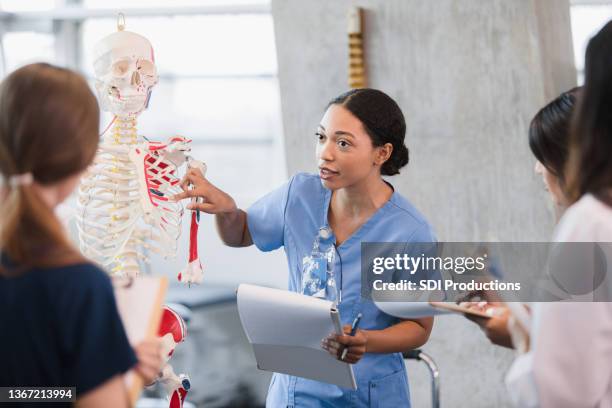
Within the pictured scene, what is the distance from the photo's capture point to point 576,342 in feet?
4.32

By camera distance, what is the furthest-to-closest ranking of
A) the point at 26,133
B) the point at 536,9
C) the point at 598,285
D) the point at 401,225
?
1. the point at 536,9
2. the point at 401,225
3. the point at 598,285
4. the point at 26,133

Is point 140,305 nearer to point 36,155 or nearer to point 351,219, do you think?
point 36,155

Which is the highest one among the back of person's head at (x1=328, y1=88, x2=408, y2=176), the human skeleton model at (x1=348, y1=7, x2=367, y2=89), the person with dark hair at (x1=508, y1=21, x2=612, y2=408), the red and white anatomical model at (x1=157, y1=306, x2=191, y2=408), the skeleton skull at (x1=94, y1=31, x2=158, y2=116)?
the human skeleton model at (x1=348, y1=7, x2=367, y2=89)

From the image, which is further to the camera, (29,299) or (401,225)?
(401,225)

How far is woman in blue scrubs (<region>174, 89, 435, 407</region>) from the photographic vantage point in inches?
80.8

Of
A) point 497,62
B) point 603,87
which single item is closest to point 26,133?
point 603,87

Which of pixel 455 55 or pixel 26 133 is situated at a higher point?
pixel 455 55

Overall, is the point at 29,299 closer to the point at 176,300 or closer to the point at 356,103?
the point at 356,103

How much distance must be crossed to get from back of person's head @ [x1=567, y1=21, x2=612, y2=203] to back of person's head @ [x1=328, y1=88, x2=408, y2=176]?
2.76 ft

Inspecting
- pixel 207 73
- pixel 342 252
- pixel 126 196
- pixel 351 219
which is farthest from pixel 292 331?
pixel 207 73

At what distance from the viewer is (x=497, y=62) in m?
3.10

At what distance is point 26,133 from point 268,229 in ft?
3.56

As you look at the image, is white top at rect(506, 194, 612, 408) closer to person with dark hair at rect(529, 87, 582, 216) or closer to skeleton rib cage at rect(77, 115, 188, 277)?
person with dark hair at rect(529, 87, 582, 216)

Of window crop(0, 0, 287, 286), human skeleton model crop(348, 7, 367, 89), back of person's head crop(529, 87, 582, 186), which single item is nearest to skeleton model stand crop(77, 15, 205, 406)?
back of person's head crop(529, 87, 582, 186)
